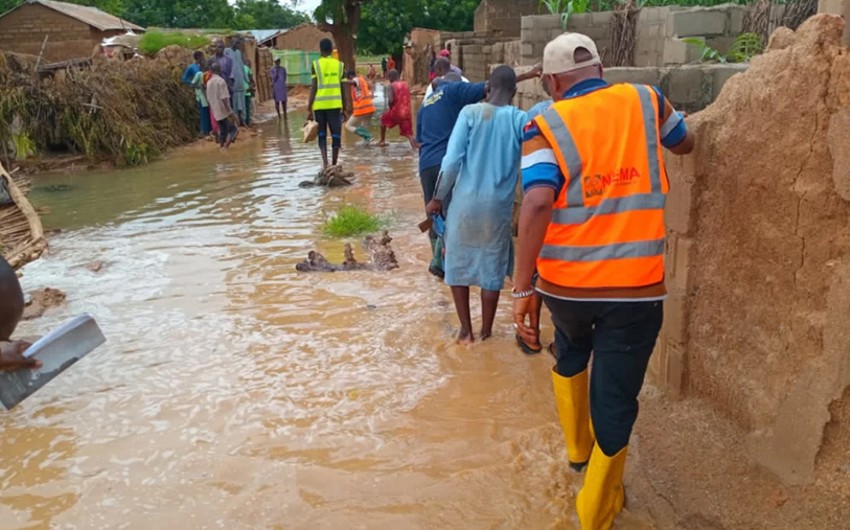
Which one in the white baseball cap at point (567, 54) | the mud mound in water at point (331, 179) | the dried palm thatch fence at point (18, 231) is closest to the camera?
the white baseball cap at point (567, 54)

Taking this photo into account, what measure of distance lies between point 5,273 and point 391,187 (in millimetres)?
7364

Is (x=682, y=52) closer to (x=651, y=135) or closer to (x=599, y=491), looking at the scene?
(x=651, y=135)

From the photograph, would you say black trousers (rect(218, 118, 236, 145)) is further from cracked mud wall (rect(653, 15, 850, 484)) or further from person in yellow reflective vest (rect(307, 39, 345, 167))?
cracked mud wall (rect(653, 15, 850, 484))

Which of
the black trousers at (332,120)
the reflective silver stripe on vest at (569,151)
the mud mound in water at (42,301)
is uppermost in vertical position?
the reflective silver stripe on vest at (569,151)

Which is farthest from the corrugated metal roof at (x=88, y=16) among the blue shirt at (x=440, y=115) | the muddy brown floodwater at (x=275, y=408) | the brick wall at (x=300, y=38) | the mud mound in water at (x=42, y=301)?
the blue shirt at (x=440, y=115)

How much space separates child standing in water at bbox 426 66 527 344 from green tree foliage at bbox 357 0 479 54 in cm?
2960

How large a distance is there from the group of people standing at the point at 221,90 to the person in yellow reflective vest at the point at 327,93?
4.29 meters

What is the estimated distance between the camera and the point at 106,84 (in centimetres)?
1327

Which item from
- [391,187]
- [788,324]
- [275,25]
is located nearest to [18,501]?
[788,324]

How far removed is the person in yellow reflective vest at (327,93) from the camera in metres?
10.2

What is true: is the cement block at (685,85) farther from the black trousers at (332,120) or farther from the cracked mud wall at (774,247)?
the black trousers at (332,120)

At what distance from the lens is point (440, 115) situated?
5.08 metres

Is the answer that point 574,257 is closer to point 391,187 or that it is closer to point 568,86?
point 568,86

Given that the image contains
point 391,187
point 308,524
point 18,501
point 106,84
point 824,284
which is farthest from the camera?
point 106,84
